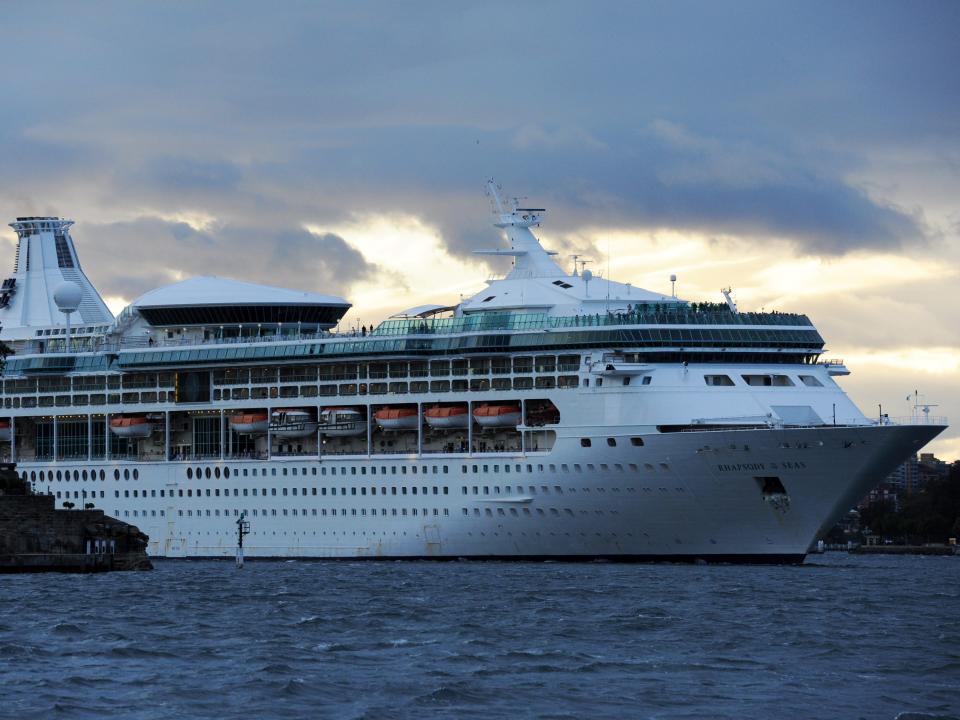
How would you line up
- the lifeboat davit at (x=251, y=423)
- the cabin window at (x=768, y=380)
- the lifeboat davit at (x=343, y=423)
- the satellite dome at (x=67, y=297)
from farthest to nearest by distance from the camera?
the satellite dome at (x=67, y=297) → the lifeboat davit at (x=251, y=423) → the lifeboat davit at (x=343, y=423) → the cabin window at (x=768, y=380)

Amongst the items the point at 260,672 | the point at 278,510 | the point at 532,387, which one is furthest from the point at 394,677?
the point at 278,510

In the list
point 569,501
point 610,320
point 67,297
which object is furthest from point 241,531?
point 67,297

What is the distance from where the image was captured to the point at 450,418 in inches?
3511

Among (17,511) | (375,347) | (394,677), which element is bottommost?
(394,677)

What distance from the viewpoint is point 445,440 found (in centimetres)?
9012

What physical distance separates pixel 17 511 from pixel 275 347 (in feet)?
64.5

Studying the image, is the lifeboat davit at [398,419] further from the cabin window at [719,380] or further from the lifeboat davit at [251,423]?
the cabin window at [719,380]

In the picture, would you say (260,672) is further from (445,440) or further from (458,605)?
(445,440)

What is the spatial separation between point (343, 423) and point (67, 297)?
2108 centimetres

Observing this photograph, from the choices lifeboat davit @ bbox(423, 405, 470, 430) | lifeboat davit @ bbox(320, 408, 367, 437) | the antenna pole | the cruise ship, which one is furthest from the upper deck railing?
the antenna pole

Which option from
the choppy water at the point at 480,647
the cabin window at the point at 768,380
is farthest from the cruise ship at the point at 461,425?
the choppy water at the point at 480,647

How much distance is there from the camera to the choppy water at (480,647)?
1706 inches

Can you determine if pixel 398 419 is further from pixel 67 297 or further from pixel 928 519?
pixel 928 519

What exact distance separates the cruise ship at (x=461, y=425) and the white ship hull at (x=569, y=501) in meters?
0.09
